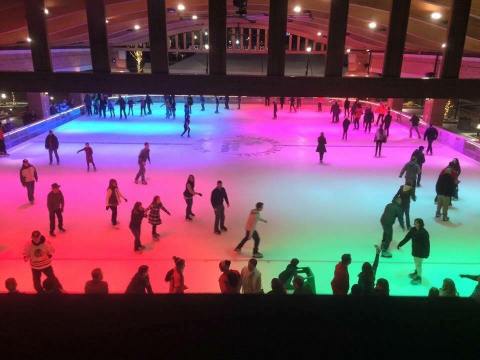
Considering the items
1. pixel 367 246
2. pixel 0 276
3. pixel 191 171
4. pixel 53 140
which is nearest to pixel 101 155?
pixel 53 140

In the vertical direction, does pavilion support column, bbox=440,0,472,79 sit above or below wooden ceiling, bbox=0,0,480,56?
below

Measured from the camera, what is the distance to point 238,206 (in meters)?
11.0

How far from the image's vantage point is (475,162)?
1598 cm

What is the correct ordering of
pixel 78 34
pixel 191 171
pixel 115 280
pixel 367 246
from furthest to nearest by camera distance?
1. pixel 78 34
2. pixel 191 171
3. pixel 367 246
4. pixel 115 280

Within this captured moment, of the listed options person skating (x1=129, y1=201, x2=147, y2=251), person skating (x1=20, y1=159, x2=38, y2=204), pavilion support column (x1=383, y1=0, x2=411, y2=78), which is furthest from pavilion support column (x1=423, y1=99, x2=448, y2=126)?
pavilion support column (x1=383, y1=0, x2=411, y2=78)

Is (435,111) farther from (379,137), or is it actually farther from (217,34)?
(217,34)

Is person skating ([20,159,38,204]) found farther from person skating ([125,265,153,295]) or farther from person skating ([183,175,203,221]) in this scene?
person skating ([125,265,153,295])

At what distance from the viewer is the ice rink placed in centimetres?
785

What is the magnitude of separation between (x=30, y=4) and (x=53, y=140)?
12689 millimetres

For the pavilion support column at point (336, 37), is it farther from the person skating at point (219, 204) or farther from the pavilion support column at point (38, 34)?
the person skating at point (219, 204)

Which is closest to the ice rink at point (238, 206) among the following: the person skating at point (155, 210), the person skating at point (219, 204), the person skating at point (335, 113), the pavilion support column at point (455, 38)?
the person skating at point (219, 204)

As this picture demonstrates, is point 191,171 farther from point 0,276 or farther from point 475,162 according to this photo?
point 475,162

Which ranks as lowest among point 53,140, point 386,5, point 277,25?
point 53,140

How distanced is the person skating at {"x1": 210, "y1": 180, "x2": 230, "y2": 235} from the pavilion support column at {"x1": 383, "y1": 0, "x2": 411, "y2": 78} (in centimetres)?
610
